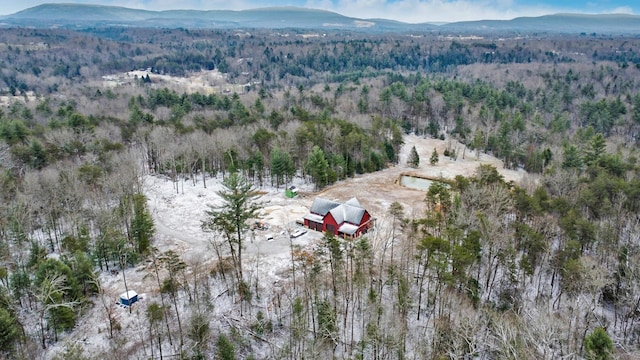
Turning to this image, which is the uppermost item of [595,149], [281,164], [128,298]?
[595,149]

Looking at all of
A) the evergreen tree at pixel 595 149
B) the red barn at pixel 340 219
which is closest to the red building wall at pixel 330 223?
the red barn at pixel 340 219

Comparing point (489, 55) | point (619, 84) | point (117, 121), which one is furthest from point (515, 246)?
point (489, 55)

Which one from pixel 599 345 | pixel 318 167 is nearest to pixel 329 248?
pixel 599 345

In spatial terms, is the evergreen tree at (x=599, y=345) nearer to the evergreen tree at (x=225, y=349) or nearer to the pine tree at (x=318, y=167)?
the evergreen tree at (x=225, y=349)

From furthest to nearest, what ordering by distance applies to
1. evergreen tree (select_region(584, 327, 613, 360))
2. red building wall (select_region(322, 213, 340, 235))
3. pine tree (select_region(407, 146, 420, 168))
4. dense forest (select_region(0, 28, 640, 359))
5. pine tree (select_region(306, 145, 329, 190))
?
pine tree (select_region(407, 146, 420, 168))
pine tree (select_region(306, 145, 329, 190))
red building wall (select_region(322, 213, 340, 235))
dense forest (select_region(0, 28, 640, 359))
evergreen tree (select_region(584, 327, 613, 360))

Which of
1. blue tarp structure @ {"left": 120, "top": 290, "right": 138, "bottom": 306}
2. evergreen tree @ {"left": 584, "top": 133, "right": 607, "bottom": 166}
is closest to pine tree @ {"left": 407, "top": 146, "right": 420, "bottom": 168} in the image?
evergreen tree @ {"left": 584, "top": 133, "right": 607, "bottom": 166}

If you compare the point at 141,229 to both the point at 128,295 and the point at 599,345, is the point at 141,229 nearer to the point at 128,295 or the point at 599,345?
the point at 128,295

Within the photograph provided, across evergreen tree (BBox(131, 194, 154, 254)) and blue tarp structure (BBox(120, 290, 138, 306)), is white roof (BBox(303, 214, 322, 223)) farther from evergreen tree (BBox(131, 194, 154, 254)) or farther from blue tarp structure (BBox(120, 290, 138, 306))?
blue tarp structure (BBox(120, 290, 138, 306))
